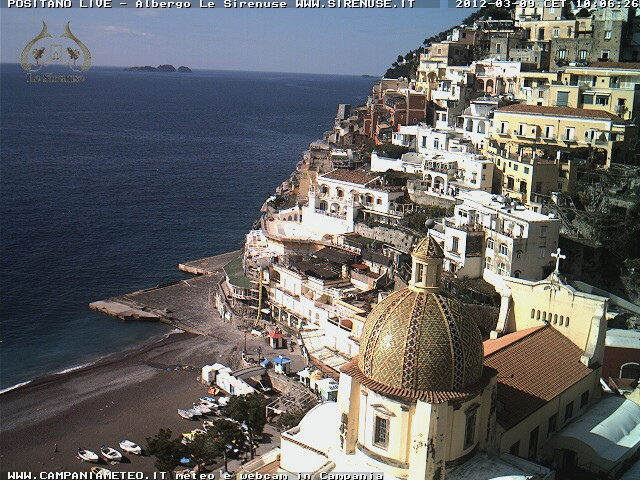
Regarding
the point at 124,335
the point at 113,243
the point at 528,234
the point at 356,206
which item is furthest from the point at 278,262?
the point at 113,243

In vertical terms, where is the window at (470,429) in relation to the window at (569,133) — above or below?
below

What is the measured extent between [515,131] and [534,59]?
1190 centimetres

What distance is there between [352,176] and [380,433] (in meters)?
38.9

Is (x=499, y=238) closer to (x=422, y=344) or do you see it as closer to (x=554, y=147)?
(x=554, y=147)

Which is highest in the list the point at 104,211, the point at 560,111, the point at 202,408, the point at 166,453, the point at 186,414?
the point at 560,111

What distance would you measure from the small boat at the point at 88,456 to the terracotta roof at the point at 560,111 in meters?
36.3

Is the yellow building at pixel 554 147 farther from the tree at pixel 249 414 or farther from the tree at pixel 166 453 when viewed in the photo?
the tree at pixel 166 453

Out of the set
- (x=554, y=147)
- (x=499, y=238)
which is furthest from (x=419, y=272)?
(x=554, y=147)

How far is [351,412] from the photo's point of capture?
21.9 metres

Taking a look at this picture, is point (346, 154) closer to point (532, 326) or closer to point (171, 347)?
point (171, 347)

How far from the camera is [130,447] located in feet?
123

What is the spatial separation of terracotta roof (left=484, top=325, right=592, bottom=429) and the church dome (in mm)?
2983

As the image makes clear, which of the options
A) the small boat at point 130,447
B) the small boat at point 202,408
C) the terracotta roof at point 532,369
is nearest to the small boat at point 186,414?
the small boat at point 202,408

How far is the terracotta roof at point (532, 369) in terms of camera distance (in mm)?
24125
